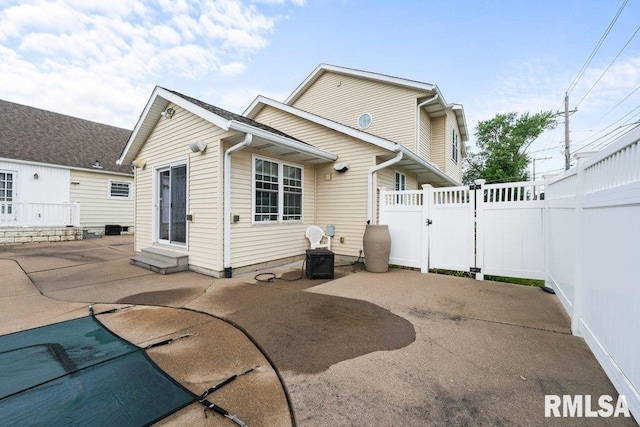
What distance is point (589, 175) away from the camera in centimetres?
264

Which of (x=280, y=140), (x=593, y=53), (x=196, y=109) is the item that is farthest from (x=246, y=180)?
(x=593, y=53)

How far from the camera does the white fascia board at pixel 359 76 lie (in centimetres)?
926

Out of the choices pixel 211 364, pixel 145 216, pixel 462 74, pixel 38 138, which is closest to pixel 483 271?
pixel 211 364

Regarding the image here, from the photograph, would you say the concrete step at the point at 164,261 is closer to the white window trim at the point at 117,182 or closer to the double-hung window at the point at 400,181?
the double-hung window at the point at 400,181

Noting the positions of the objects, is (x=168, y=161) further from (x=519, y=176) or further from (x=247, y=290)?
(x=519, y=176)

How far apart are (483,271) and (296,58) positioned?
10213 millimetres

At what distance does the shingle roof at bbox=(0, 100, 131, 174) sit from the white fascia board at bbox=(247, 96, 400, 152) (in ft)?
30.4

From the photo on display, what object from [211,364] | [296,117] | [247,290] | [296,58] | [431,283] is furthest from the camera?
[296,58]

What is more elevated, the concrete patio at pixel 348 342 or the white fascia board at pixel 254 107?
the white fascia board at pixel 254 107

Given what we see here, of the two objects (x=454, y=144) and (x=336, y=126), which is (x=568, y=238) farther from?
(x=454, y=144)

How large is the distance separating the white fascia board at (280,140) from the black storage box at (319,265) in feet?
7.69

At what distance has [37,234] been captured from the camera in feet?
32.7

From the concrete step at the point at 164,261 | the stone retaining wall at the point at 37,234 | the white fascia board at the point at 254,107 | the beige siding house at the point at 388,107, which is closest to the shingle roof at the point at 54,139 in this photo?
the stone retaining wall at the point at 37,234

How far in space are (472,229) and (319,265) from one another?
3.12m
